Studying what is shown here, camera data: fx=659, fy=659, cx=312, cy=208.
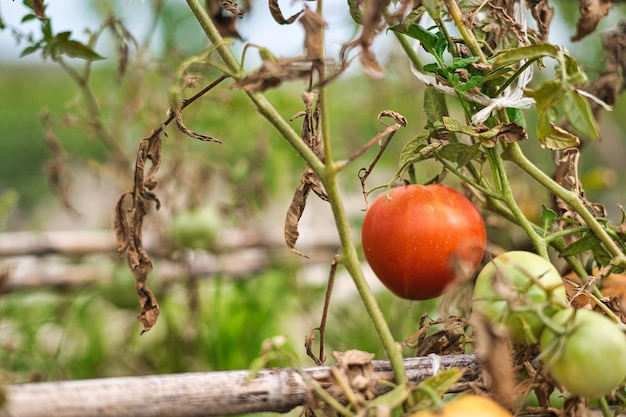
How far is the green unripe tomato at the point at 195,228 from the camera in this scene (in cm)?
150

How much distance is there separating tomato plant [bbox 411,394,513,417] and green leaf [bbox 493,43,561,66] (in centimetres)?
27

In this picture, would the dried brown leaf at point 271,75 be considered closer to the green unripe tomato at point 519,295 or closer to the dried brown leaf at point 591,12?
the green unripe tomato at point 519,295

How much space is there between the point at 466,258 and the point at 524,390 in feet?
0.46

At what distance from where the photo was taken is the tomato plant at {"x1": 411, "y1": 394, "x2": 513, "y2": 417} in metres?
0.43

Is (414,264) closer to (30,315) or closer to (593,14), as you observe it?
(593,14)

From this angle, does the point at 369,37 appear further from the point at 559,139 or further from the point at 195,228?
the point at 195,228

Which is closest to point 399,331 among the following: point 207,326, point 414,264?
point 207,326

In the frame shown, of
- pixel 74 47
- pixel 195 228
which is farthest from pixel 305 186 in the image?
pixel 195 228

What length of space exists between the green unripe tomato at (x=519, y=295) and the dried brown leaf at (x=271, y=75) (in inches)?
8.1

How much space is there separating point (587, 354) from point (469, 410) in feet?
0.30

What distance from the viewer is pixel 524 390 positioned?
53cm

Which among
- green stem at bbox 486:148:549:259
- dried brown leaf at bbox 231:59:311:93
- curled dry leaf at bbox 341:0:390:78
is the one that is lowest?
green stem at bbox 486:148:549:259

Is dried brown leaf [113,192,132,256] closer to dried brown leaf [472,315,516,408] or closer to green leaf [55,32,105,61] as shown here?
green leaf [55,32,105,61]

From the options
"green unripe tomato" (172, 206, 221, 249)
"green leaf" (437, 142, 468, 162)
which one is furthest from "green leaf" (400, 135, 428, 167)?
"green unripe tomato" (172, 206, 221, 249)
